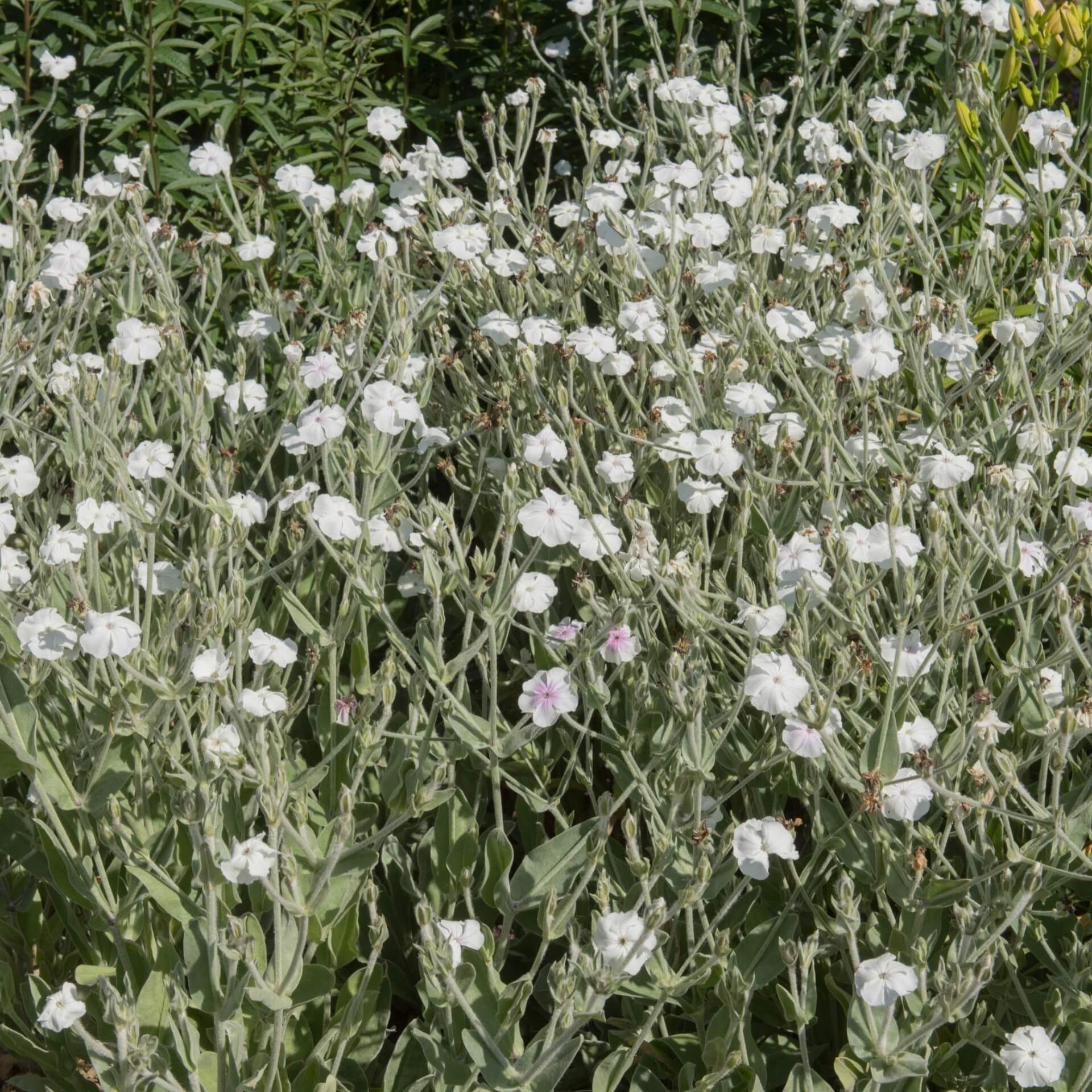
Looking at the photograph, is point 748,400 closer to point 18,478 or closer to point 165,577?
point 165,577

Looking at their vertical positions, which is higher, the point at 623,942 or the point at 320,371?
the point at 320,371

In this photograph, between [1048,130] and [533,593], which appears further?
[1048,130]

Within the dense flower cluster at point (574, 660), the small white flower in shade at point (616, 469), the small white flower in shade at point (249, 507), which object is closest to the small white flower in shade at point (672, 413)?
the dense flower cluster at point (574, 660)

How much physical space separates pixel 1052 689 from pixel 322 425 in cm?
127

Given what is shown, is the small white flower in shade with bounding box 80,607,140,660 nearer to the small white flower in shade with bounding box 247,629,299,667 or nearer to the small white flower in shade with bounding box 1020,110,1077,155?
the small white flower in shade with bounding box 247,629,299,667

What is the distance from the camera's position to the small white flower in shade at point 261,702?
184 cm

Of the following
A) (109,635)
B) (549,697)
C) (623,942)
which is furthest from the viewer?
(549,697)

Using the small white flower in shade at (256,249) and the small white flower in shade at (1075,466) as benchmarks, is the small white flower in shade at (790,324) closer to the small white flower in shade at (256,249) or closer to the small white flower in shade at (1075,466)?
the small white flower in shade at (1075,466)

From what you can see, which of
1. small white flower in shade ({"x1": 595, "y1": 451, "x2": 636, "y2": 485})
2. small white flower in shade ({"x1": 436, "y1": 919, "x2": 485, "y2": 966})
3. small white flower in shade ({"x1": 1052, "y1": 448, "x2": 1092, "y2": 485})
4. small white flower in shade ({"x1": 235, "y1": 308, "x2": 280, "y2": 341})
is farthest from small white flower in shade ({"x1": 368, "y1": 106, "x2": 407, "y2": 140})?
small white flower in shade ({"x1": 436, "y1": 919, "x2": 485, "y2": 966})

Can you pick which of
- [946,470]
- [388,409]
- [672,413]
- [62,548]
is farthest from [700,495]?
[62,548]

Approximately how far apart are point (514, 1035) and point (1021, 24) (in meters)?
2.81

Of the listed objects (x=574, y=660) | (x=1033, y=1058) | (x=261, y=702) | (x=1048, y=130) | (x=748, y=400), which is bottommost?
(x=1033, y=1058)

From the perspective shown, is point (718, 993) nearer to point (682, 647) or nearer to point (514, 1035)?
point (514, 1035)

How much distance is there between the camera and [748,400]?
229 cm
